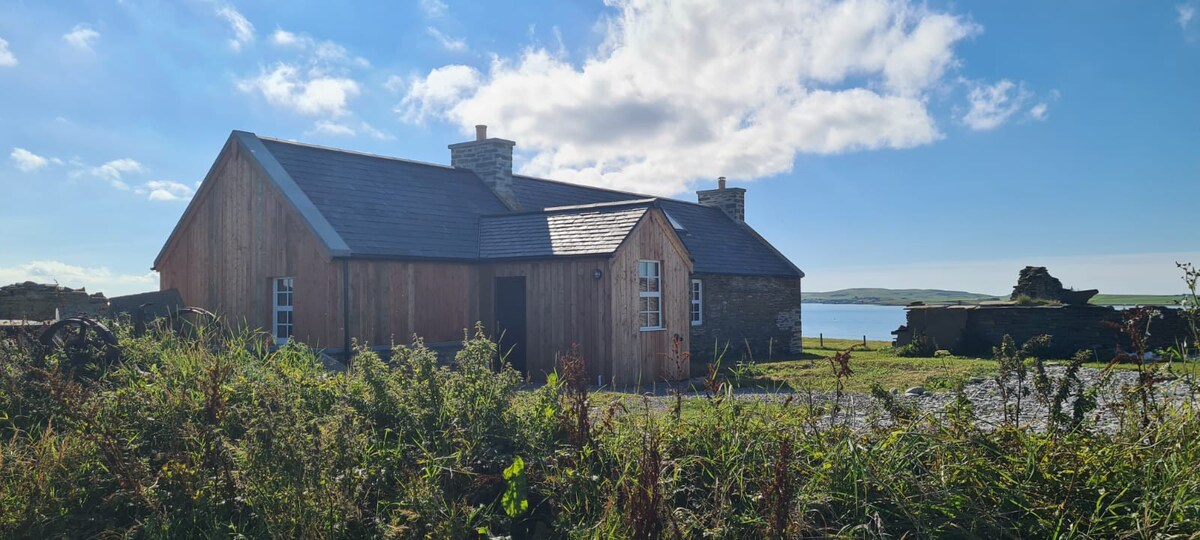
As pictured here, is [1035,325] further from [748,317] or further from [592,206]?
[592,206]

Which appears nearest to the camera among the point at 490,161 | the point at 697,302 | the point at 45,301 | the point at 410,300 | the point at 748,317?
the point at 410,300

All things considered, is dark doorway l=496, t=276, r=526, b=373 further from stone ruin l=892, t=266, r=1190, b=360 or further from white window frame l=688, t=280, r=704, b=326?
stone ruin l=892, t=266, r=1190, b=360

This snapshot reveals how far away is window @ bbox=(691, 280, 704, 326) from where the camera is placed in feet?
81.6

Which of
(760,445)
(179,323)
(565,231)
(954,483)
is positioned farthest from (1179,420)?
(179,323)

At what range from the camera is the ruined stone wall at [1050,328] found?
69.2 ft

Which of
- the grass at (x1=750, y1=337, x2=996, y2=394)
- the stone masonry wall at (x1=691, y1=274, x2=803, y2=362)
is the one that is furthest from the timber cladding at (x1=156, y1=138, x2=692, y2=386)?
the stone masonry wall at (x1=691, y1=274, x2=803, y2=362)

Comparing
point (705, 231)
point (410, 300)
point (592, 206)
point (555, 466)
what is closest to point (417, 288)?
point (410, 300)

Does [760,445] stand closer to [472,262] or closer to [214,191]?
[472,262]

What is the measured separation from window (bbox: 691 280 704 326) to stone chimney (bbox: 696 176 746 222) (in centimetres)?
813

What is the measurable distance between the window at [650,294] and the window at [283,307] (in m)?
7.33

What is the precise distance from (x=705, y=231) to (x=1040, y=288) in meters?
10.3

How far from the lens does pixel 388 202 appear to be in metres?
19.3

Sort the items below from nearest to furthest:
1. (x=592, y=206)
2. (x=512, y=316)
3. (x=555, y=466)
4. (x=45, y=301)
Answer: (x=555, y=466) < (x=512, y=316) < (x=45, y=301) < (x=592, y=206)

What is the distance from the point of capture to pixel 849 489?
217 inches
